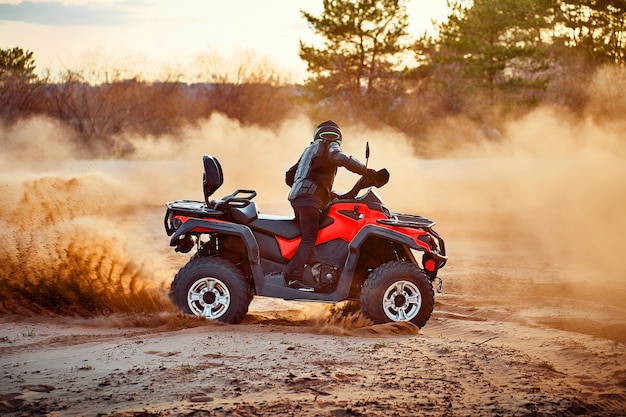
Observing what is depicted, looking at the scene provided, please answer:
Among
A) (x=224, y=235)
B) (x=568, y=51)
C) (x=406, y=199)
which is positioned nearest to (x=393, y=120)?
(x=568, y=51)

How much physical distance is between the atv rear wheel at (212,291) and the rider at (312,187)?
555mm

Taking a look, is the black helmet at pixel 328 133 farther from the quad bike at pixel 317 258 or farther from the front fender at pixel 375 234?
the front fender at pixel 375 234

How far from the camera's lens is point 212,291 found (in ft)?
30.6

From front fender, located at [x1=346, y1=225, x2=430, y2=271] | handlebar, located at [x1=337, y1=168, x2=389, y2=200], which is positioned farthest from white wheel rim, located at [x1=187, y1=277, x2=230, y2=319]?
handlebar, located at [x1=337, y1=168, x2=389, y2=200]

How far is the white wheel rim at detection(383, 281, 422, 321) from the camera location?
9.20 m

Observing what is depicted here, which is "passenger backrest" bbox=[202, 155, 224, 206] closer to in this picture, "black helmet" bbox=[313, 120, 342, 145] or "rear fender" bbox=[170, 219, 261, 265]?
"rear fender" bbox=[170, 219, 261, 265]

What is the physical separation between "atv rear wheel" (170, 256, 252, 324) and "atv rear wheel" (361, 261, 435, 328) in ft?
4.23

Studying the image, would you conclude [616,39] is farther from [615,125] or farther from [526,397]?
[526,397]

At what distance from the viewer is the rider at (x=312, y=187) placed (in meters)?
9.23

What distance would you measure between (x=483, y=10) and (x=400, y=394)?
41.6 m

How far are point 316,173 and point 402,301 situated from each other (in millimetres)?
1619

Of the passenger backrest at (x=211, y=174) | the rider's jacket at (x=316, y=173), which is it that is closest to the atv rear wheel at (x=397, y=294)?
the rider's jacket at (x=316, y=173)

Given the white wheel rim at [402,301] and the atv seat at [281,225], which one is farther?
the atv seat at [281,225]

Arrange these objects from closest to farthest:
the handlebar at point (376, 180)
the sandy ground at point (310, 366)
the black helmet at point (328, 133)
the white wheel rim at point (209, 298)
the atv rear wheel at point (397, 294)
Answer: the sandy ground at point (310, 366) < the handlebar at point (376, 180) < the atv rear wheel at point (397, 294) < the white wheel rim at point (209, 298) < the black helmet at point (328, 133)
